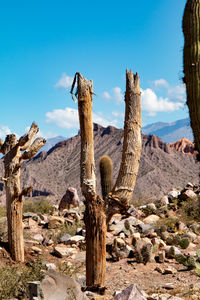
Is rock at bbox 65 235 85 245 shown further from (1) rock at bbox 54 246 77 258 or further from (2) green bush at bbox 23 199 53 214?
(2) green bush at bbox 23 199 53 214

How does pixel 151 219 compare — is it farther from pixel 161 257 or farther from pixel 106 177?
pixel 161 257

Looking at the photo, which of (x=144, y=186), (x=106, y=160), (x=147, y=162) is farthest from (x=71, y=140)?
(x=106, y=160)

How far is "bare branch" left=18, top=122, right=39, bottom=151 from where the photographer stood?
24.4ft

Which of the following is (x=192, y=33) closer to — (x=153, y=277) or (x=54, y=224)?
(x=153, y=277)

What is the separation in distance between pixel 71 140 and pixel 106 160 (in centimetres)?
6060

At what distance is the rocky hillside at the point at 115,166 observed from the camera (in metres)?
53.3

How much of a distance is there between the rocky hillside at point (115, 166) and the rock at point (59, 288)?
44350 millimetres

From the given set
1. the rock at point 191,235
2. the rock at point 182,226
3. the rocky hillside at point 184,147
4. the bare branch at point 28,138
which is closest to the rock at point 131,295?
the bare branch at point 28,138

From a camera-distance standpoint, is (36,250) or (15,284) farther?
(36,250)

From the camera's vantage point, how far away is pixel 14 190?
289 inches

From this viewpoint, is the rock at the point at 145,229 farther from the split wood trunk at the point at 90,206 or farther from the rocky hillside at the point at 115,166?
the rocky hillside at the point at 115,166

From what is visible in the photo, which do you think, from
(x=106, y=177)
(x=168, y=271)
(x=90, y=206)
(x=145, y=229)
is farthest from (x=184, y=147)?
(x=90, y=206)

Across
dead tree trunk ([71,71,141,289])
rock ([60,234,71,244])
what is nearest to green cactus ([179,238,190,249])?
rock ([60,234,71,244])

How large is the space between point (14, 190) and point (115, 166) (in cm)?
4909
